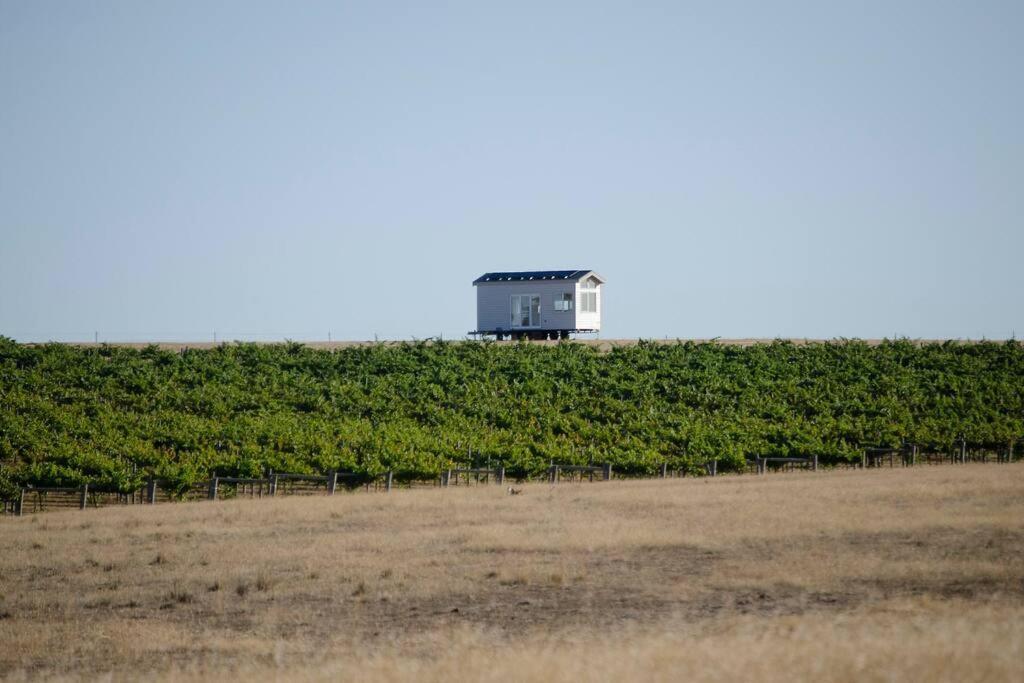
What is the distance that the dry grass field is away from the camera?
15234 millimetres

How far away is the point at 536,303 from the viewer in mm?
76562

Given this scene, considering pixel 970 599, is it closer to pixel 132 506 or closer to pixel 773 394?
pixel 132 506

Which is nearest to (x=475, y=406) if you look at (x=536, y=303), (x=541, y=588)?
(x=536, y=303)

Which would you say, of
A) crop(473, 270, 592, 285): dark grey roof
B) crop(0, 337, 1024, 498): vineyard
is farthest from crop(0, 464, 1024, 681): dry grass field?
crop(473, 270, 592, 285): dark grey roof

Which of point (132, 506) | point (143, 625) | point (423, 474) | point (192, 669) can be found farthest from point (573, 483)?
point (192, 669)

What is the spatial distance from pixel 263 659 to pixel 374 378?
46.1m

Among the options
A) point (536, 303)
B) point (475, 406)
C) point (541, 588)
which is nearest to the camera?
→ point (541, 588)

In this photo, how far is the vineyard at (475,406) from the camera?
152 ft

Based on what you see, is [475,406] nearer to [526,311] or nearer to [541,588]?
[526,311]

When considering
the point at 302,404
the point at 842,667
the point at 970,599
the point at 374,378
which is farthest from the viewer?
the point at 374,378

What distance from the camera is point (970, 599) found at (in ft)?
63.6

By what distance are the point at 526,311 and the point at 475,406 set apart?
1995 centimetres

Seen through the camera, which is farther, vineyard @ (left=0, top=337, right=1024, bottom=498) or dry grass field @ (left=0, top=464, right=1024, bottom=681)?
vineyard @ (left=0, top=337, right=1024, bottom=498)

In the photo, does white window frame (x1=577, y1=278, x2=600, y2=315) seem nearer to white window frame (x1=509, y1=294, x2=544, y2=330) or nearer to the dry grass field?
white window frame (x1=509, y1=294, x2=544, y2=330)
